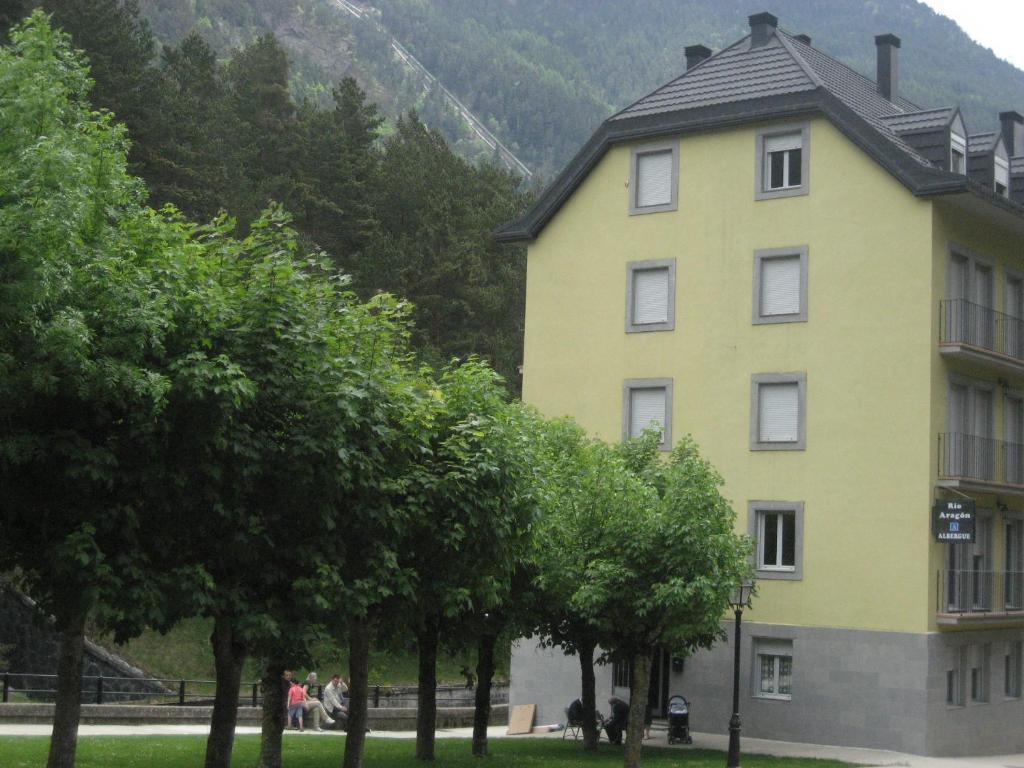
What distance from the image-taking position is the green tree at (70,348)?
1524 cm

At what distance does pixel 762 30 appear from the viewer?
4181 cm

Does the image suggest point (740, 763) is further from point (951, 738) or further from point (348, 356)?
point (348, 356)

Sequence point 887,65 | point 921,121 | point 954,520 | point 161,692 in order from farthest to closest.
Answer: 1. point 887,65
2. point 161,692
3. point 921,121
4. point 954,520

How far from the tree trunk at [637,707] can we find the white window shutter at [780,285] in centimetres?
1144

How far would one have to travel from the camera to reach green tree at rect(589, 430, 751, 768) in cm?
2834

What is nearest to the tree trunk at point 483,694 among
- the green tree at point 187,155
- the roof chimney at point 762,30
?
the roof chimney at point 762,30

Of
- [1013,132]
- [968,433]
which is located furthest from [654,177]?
[1013,132]

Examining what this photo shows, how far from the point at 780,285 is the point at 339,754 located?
16.0 meters

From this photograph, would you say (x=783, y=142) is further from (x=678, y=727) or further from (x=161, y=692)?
(x=161, y=692)

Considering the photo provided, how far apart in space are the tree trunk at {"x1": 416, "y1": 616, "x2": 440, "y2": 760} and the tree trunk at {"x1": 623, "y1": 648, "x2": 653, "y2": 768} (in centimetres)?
364

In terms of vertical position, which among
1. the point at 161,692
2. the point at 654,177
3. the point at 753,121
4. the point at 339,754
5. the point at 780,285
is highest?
the point at 753,121

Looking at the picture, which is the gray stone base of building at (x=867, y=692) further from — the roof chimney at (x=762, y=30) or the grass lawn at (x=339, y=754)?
the roof chimney at (x=762, y=30)

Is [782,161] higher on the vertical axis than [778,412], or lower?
higher

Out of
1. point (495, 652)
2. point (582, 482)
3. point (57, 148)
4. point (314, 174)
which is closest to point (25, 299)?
point (57, 148)
